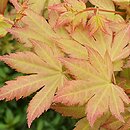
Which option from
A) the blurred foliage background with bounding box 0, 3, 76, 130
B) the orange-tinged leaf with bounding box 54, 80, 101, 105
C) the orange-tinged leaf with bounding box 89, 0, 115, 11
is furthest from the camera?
the blurred foliage background with bounding box 0, 3, 76, 130

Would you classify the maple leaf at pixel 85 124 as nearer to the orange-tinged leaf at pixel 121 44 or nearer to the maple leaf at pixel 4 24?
the orange-tinged leaf at pixel 121 44

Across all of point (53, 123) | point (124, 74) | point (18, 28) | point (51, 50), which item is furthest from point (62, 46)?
point (53, 123)

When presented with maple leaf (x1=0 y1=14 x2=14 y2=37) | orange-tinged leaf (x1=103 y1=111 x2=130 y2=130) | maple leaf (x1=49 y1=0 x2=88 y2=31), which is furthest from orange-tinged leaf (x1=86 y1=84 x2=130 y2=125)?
maple leaf (x1=0 y1=14 x2=14 y2=37)

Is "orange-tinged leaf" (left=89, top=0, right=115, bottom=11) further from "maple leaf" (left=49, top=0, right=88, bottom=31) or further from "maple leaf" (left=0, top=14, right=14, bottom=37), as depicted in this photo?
"maple leaf" (left=0, top=14, right=14, bottom=37)

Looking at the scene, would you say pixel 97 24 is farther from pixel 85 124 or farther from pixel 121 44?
pixel 85 124

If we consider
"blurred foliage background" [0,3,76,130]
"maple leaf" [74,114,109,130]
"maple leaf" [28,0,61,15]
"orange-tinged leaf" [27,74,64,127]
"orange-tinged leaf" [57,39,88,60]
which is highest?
"maple leaf" [28,0,61,15]

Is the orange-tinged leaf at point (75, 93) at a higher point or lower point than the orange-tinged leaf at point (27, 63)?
lower

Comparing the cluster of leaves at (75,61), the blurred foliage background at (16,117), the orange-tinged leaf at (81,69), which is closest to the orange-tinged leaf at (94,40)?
the cluster of leaves at (75,61)

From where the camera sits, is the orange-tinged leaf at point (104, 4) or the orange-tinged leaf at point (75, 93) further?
the orange-tinged leaf at point (104, 4)
